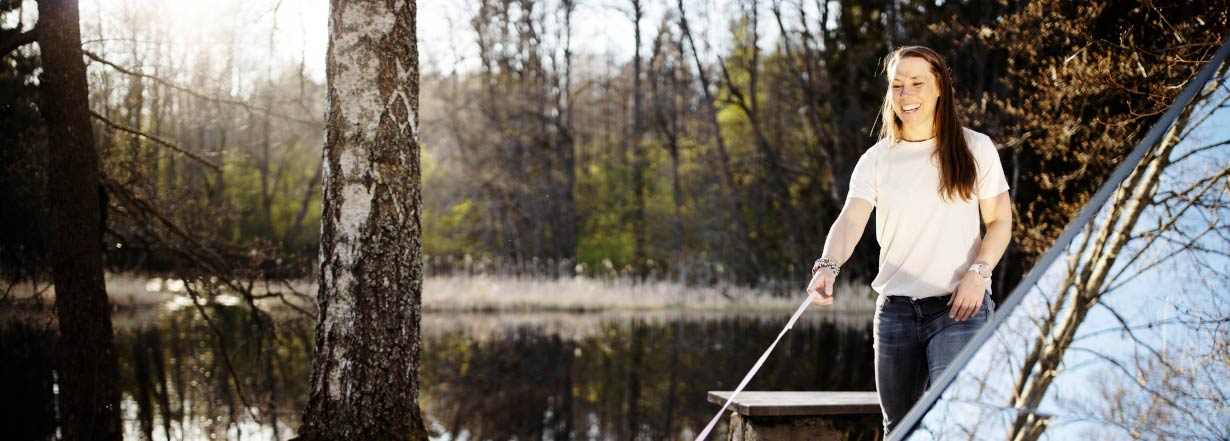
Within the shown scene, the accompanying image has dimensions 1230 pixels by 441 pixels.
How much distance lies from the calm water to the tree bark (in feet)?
4.84

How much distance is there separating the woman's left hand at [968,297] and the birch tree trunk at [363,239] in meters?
3.03

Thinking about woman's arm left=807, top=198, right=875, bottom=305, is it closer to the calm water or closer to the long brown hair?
the long brown hair

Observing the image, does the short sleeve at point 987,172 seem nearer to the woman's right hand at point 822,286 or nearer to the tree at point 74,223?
the woman's right hand at point 822,286

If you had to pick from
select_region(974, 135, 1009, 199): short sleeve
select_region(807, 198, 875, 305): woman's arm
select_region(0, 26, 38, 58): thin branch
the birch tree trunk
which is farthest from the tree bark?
select_region(974, 135, 1009, 199): short sleeve

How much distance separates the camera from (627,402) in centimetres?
895

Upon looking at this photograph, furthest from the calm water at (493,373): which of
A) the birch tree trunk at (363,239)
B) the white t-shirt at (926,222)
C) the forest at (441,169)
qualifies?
the white t-shirt at (926,222)

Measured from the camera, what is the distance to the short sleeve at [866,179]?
279cm

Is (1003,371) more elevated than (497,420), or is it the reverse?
(1003,371)

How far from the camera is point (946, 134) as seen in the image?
2660mm

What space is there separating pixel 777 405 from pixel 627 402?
510 cm

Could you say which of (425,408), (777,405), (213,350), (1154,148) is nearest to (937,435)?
(1154,148)

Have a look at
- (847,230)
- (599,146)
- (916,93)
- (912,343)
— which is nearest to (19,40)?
(847,230)

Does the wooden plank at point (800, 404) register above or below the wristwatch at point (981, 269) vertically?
below

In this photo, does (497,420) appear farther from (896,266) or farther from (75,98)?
(896,266)
